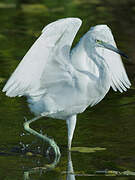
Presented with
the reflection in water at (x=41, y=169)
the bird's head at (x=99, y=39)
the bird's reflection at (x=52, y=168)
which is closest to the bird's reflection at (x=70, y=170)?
the bird's reflection at (x=52, y=168)

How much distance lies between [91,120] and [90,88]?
5.12ft

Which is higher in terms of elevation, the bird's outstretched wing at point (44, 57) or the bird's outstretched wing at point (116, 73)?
the bird's outstretched wing at point (44, 57)

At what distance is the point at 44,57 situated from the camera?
7.64m

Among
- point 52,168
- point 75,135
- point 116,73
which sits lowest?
point 75,135

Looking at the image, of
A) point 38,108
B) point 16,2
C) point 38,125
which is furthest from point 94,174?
point 16,2

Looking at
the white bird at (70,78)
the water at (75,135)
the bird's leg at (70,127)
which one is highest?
the white bird at (70,78)

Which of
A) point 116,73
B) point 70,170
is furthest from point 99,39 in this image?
point 70,170

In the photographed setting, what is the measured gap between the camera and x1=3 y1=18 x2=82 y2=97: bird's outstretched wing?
7.50 metres

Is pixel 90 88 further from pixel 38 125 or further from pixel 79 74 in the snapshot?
pixel 38 125

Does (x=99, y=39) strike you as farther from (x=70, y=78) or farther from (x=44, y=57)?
(x=44, y=57)

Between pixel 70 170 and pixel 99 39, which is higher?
pixel 99 39

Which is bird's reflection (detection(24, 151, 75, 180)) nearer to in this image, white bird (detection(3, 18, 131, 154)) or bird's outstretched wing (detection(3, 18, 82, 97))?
white bird (detection(3, 18, 131, 154))

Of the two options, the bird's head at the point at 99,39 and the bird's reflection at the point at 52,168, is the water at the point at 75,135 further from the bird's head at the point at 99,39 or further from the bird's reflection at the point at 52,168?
the bird's head at the point at 99,39

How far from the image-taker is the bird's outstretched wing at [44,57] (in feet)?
24.6
